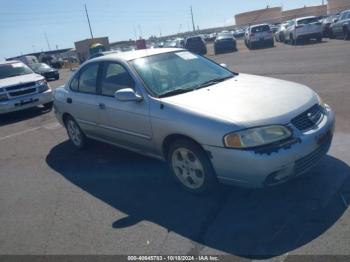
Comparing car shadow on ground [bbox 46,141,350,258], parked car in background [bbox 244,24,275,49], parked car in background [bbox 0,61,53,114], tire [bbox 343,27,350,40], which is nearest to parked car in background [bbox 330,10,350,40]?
tire [bbox 343,27,350,40]

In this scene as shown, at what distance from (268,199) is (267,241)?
79 centimetres

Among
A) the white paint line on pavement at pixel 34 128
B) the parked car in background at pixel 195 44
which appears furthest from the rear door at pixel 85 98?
the parked car in background at pixel 195 44

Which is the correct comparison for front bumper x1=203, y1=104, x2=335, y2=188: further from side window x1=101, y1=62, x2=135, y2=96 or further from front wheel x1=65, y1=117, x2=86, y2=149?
front wheel x1=65, y1=117, x2=86, y2=149

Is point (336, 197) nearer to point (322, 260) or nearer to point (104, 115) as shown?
point (322, 260)

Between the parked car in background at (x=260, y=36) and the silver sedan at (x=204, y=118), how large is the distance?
23625 millimetres

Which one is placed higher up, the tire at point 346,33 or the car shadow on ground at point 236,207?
the car shadow on ground at point 236,207

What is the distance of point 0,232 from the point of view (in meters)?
4.32

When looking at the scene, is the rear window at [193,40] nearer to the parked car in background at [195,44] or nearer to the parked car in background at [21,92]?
the parked car in background at [195,44]

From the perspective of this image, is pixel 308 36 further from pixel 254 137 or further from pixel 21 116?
pixel 254 137

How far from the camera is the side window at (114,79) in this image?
505 centimetres

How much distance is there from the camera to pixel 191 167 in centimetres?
431

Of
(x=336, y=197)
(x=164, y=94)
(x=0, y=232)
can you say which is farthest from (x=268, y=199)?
(x=0, y=232)

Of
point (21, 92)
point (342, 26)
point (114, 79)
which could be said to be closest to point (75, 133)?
point (114, 79)

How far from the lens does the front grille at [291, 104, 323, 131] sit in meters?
3.91
